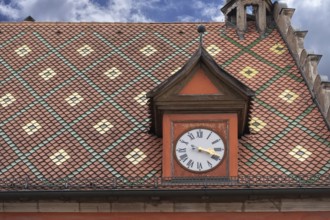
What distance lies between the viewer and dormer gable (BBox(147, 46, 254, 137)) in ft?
50.6

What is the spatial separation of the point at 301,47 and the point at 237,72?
151 cm

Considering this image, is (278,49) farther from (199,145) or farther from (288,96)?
(199,145)

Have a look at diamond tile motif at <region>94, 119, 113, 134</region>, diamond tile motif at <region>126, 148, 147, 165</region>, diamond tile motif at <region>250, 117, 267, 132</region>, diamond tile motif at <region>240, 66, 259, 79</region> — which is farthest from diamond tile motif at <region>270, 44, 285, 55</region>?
diamond tile motif at <region>126, 148, 147, 165</region>

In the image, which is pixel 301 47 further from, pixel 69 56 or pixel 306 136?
pixel 69 56

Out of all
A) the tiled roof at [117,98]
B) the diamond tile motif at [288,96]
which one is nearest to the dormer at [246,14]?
the tiled roof at [117,98]

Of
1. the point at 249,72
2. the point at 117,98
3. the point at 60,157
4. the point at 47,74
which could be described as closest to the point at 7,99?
the point at 47,74

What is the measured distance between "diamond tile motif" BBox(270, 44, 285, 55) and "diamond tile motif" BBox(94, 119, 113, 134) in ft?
14.9

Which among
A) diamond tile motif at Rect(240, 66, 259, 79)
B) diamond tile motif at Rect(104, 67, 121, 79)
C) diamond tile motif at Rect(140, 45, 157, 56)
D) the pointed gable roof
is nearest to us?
the pointed gable roof

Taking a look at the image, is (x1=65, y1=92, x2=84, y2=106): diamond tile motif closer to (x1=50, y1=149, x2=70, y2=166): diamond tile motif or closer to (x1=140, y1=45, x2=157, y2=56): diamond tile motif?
(x1=50, y1=149, x2=70, y2=166): diamond tile motif

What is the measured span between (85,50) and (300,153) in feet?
20.0

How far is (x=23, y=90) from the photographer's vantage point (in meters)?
18.1

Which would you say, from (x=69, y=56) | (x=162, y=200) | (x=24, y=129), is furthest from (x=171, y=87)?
(x=69, y=56)

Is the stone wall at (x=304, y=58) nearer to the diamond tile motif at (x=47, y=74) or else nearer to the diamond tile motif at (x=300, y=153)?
the diamond tile motif at (x=300, y=153)

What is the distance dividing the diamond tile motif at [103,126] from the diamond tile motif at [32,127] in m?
1.16
